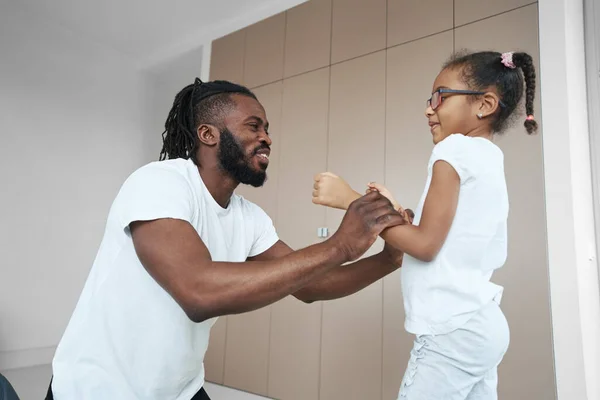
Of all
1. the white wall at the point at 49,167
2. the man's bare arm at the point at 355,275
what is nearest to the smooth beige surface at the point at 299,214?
the man's bare arm at the point at 355,275

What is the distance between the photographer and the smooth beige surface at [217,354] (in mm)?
3719

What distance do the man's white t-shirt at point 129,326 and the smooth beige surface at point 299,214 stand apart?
2110mm

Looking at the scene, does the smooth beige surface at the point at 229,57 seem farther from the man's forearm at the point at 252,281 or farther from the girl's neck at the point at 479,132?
the man's forearm at the point at 252,281

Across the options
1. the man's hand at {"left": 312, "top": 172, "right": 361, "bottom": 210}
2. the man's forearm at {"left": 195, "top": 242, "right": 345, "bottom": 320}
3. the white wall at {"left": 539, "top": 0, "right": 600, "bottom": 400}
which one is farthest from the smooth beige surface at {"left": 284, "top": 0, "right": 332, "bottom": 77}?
the man's forearm at {"left": 195, "top": 242, "right": 345, "bottom": 320}

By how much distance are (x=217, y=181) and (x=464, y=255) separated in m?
0.74

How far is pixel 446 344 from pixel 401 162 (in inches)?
74.0

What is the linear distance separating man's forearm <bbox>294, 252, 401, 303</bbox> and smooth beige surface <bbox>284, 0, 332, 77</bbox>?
2.34 metres

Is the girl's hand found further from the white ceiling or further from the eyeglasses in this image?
the white ceiling

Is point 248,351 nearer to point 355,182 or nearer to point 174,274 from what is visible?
point 355,182

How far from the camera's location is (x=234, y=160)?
1386 mm

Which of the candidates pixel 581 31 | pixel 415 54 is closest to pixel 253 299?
pixel 415 54

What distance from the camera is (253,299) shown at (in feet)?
3.19

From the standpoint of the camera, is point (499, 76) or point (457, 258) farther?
point (499, 76)

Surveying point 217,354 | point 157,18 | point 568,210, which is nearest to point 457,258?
point 568,210
